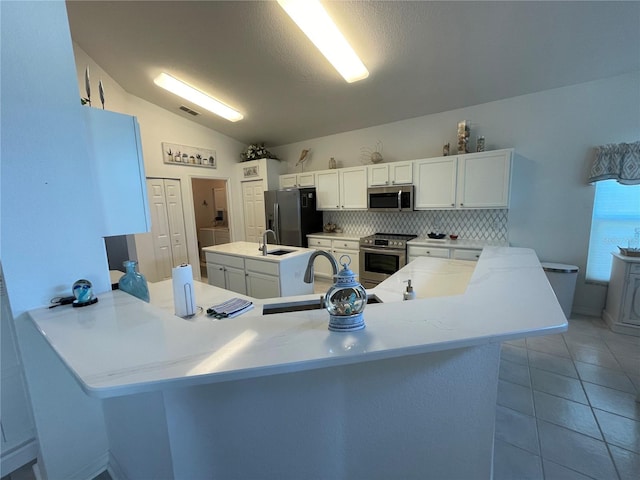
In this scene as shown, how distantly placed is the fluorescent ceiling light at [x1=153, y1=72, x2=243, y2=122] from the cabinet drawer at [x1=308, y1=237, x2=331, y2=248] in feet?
7.88

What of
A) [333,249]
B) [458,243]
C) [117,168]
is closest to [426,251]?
[458,243]

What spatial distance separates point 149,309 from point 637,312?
4.27m

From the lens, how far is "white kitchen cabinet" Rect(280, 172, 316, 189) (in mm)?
4972

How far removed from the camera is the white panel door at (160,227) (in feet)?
14.8

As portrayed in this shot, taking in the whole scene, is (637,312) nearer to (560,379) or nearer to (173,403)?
(560,379)

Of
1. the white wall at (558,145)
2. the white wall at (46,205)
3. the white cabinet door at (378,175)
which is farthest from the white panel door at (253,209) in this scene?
the white wall at (46,205)

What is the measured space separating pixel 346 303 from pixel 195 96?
417 cm

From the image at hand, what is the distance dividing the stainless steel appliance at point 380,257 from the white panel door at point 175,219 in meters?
3.31

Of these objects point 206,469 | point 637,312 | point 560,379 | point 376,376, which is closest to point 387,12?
point 376,376

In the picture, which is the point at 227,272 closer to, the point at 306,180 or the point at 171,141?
the point at 306,180

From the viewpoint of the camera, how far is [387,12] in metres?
2.23

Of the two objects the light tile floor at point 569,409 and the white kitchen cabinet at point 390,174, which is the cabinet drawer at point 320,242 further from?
the light tile floor at point 569,409

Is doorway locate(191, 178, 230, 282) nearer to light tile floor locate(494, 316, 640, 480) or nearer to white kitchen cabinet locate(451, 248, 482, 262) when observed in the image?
white kitchen cabinet locate(451, 248, 482, 262)

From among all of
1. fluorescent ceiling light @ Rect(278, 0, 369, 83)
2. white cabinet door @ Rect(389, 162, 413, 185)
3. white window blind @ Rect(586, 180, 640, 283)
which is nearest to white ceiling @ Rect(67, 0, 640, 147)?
fluorescent ceiling light @ Rect(278, 0, 369, 83)
